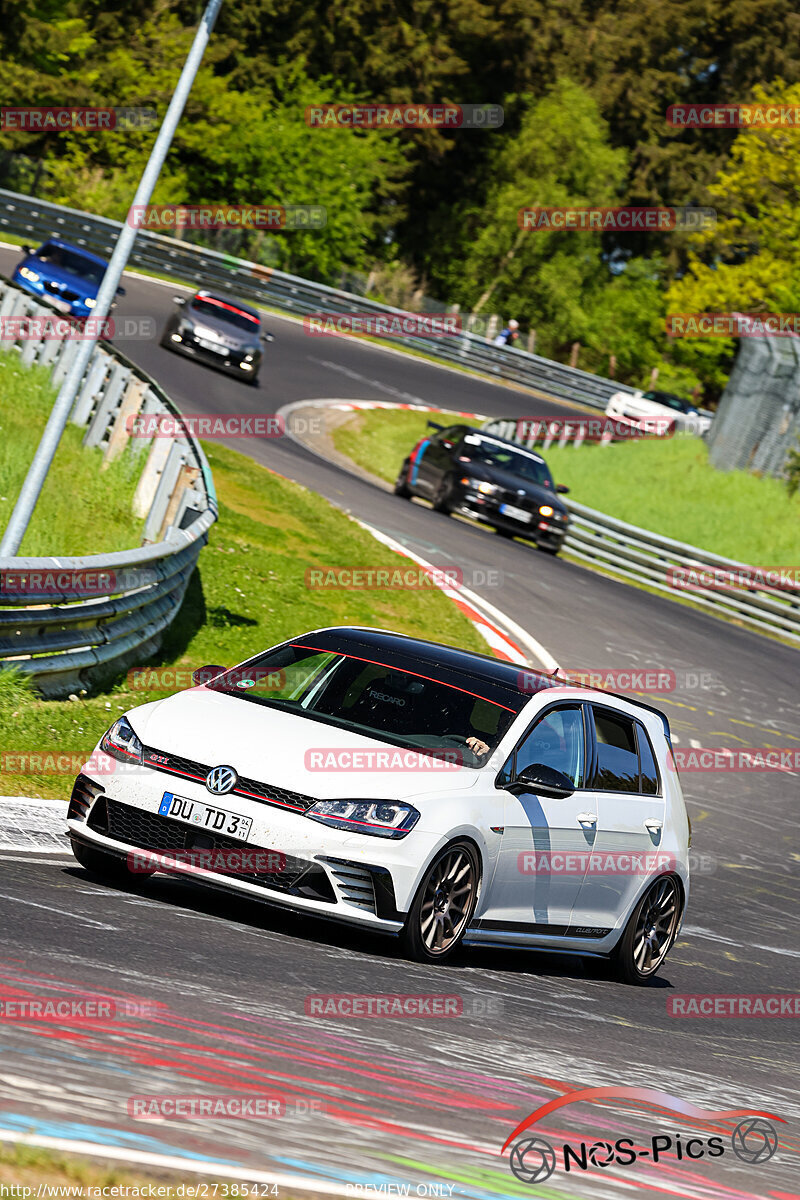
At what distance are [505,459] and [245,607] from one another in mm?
12313

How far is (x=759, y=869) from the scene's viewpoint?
46.6 feet

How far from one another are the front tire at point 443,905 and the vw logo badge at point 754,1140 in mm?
1846

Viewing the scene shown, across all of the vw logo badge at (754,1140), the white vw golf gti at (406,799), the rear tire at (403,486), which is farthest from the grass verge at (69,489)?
the vw logo badge at (754,1140)

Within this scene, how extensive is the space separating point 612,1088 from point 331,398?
33.0 m

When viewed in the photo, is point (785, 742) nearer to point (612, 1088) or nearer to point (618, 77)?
point (612, 1088)

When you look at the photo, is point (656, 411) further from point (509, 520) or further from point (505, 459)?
point (509, 520)

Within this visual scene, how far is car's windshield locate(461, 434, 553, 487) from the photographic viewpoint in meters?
28.5

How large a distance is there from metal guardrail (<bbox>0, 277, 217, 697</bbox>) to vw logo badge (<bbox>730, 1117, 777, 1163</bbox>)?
18.7 feet

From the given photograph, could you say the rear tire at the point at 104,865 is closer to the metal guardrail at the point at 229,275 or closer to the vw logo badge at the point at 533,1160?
the vw logo badge at the point at 533,1160

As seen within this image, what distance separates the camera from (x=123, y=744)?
830 cm

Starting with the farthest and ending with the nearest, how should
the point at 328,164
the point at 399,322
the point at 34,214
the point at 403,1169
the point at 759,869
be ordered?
1. the point at 328,164
2. the point at 399,322
3. the point at 34,214
4. the point at 759,869
5. the point at 403,1169

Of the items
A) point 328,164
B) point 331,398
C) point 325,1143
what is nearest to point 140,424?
point 325,1143

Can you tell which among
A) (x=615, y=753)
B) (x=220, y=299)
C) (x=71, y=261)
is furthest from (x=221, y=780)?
(x=220, y=299)

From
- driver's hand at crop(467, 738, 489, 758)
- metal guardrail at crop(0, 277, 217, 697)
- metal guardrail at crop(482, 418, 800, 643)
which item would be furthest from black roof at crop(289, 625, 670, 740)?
metal guardrail at crop(482, 418, 800, 643)
